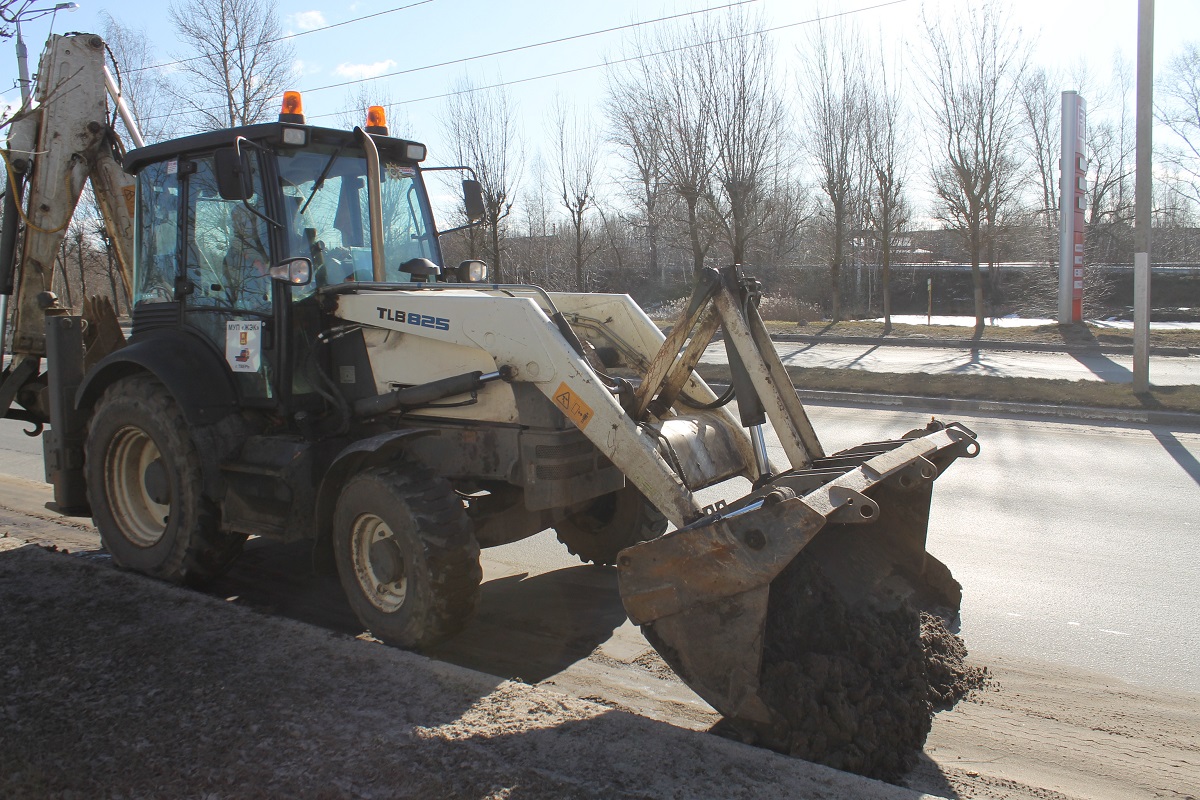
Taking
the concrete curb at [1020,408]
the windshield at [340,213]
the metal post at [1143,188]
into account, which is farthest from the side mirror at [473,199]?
the metal post at [1143,188]

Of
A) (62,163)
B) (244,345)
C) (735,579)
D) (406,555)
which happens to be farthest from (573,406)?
(62,163)

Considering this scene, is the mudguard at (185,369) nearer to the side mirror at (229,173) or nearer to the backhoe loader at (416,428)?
the backhoe loader at (416,428)

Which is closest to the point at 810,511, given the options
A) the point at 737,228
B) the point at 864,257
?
the point at 737,228

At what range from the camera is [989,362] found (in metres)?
18.0

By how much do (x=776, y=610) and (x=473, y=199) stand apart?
12.2 ft

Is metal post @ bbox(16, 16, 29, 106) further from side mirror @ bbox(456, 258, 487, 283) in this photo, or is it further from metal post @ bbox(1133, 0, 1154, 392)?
metal post @ bbox(1133, 0, 1154, 392)

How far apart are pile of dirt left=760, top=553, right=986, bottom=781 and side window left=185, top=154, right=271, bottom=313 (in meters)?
3.50

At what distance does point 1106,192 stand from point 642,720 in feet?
139

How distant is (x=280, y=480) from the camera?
16.4ft

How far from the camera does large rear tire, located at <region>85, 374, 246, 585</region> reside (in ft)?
17.7

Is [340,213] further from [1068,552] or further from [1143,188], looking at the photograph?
[1143,188]

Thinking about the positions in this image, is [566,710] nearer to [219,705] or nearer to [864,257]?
[219,705]

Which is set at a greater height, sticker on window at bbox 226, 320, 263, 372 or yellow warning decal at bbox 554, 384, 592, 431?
sticker on window at bbox 226, 320, 263, 372

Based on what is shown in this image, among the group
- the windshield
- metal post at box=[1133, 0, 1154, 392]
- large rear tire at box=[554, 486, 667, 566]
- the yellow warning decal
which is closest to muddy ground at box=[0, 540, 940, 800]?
the yellow warning decal
